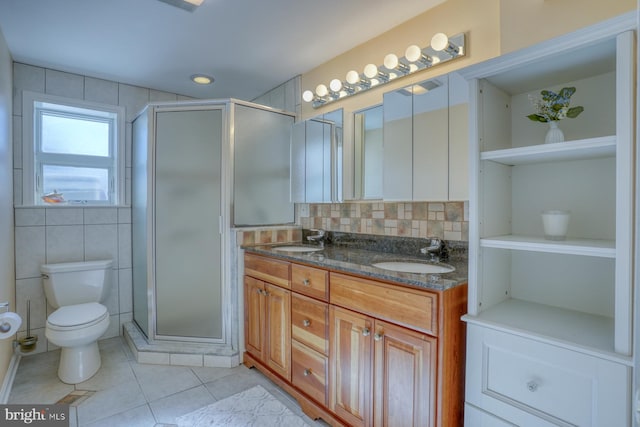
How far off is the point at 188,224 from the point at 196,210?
0.13 meters

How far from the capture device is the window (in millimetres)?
2529

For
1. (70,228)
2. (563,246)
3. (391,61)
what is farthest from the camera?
(70,228)

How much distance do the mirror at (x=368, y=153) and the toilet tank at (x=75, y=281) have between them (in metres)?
2.15

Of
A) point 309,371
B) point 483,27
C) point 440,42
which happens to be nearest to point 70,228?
point 309,371

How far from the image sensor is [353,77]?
2170 millimetres

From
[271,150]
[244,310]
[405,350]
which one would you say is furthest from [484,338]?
[271,150]

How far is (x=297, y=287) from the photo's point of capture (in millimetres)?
1875

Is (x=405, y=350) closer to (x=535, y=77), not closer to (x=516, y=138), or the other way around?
(x=516, y=138)

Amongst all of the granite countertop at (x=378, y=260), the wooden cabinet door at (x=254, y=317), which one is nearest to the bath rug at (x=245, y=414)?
the wooden cabinet door at (x=254, y=317)

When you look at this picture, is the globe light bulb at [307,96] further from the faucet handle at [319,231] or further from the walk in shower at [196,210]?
the faucet handle at [319,231]

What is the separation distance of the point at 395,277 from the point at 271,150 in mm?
1677

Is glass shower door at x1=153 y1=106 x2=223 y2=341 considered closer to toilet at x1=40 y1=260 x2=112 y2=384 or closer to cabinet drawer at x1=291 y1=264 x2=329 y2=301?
toilet at x1=40 y1=260 x2=112 y2=384

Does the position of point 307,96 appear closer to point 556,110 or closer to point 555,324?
point 556,110

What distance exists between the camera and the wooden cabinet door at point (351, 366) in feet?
4.82
